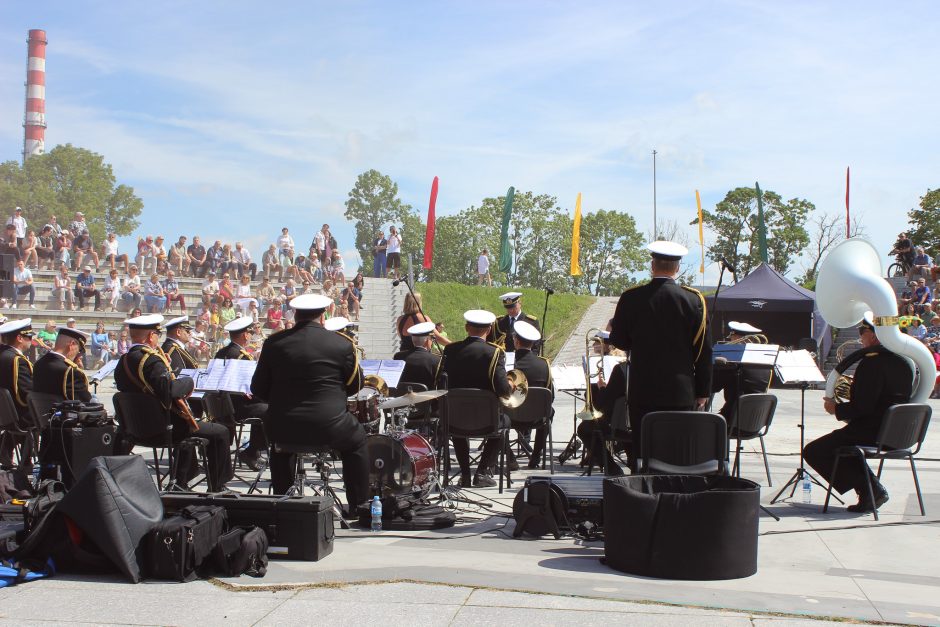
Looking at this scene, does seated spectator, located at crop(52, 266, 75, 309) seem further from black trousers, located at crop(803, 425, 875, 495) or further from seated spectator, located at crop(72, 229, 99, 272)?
black trousers, located at crop(803, 425, 875, 495)

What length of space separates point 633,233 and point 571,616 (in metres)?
62.1

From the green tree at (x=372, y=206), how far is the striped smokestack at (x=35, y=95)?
26.9m

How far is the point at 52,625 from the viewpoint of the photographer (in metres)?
4.66

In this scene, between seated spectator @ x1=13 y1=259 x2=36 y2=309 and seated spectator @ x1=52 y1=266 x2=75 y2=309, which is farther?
seated spectator @ x1=52 y1=266 x2=75 y2=309

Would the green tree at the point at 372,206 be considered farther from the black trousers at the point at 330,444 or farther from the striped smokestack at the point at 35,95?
the black trousers at the point at 330,444

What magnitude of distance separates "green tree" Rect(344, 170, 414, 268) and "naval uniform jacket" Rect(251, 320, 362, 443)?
3208 inches

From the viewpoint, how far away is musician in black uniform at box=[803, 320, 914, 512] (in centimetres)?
820

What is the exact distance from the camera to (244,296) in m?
29.3

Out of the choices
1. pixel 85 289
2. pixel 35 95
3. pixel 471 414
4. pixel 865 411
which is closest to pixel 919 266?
pixel 865 411

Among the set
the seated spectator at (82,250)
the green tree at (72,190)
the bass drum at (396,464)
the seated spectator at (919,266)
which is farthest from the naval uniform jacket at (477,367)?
the green tree at (72,190)

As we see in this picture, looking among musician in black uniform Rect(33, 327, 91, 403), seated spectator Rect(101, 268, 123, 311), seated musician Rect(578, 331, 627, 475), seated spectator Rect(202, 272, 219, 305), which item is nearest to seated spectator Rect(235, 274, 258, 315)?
seated spectator Rect(202, 272, 219, 305)

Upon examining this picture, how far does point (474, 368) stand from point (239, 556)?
3.96 metres

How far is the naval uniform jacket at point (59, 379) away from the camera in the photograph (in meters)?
9.51

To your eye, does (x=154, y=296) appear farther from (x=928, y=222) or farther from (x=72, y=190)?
(x=72, y=190)
